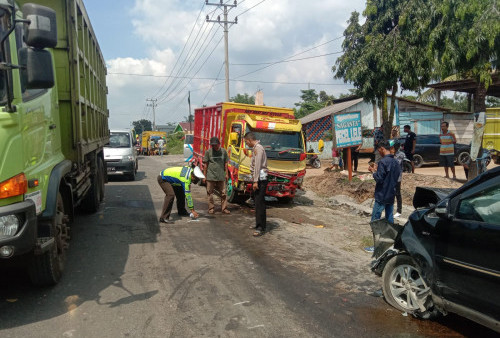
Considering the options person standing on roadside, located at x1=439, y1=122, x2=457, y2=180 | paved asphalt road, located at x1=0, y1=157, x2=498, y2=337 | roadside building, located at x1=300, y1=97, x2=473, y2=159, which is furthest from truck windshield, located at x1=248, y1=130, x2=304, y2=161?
roadside building, located at x1=300, y1=97, x2=473, y2=159

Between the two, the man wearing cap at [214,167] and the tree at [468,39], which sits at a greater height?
the tree at [468,39]

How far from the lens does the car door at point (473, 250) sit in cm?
318

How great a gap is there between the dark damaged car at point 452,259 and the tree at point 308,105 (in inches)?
1371

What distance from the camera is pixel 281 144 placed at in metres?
10.5

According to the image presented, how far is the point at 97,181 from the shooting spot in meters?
9.22

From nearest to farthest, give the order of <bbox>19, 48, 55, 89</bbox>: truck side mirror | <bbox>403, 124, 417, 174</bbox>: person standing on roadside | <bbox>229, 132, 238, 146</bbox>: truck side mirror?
<bbox>19, 48, 55, 89</bbox>: truck side mirror < <bbox>229, 132, 238, 146</bbox>: truck side mirror < <bbox>403, 124, 417, 174</bbox>: person standing on roadside

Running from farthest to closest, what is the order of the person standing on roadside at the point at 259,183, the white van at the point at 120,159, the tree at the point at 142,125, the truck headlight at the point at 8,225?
1. the tree at the point at 142,125
2. the white van at the point at 120,159
3. the person standing on roadside at the point at 259,183
4. the truck headlight at the point at 8,225

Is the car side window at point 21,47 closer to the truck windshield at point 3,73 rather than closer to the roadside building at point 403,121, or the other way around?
the truck windshield at point 3,73

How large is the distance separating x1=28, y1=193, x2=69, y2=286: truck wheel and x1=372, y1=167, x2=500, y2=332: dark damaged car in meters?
3.58

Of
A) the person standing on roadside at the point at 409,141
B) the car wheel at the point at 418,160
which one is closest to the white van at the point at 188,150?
the person standing on roadside at the point at 409,141

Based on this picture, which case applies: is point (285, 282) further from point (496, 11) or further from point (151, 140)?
point (151, 140)

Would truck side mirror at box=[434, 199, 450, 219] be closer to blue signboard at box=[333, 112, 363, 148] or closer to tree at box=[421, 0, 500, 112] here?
tree at box=[421, 0, 500, 112]

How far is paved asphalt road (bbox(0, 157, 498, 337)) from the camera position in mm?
3701

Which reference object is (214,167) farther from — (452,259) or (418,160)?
(418,160)
